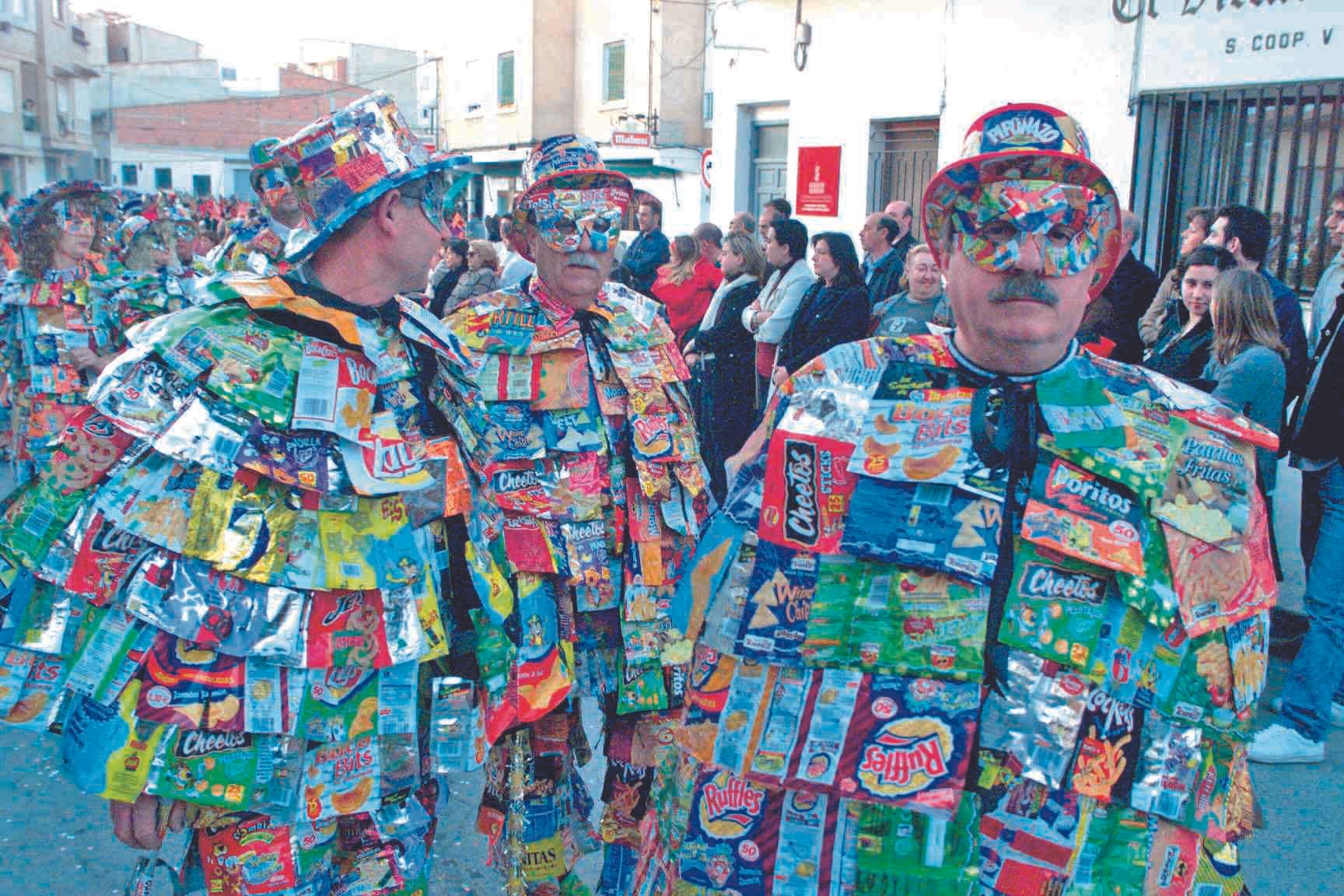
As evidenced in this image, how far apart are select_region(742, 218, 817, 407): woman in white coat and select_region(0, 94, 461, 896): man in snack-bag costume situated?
16.7ft

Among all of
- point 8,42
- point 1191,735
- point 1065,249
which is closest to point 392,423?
point 1065,249

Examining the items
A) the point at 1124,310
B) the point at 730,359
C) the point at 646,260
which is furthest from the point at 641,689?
the point at 646,260

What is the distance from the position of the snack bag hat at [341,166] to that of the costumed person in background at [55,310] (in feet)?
16.2

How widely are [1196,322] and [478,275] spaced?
5853mm

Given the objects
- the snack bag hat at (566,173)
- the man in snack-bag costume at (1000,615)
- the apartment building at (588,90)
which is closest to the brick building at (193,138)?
the apartment building at (588,90)

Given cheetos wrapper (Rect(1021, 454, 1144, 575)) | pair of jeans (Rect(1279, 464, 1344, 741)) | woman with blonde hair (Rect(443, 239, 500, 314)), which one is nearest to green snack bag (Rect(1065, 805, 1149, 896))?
cheetos wrapper (Rect(1021, 454, 1144, 575))

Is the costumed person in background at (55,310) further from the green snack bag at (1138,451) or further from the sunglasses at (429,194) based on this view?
the green snack bag at (1138,451)

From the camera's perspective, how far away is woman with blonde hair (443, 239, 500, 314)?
30.2 ft

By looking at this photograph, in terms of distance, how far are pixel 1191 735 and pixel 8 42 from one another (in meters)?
45.3

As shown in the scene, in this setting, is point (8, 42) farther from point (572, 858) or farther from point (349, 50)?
point (572, 858)

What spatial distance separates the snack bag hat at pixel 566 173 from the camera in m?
3.35

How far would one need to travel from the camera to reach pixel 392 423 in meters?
2.40

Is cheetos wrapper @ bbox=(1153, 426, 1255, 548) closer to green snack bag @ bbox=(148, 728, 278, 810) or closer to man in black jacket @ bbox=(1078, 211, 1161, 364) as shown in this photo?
green snack bag @ bbox=(148, 728, 278, 810)

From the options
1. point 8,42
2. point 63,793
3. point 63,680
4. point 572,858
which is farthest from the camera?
point 8,42
